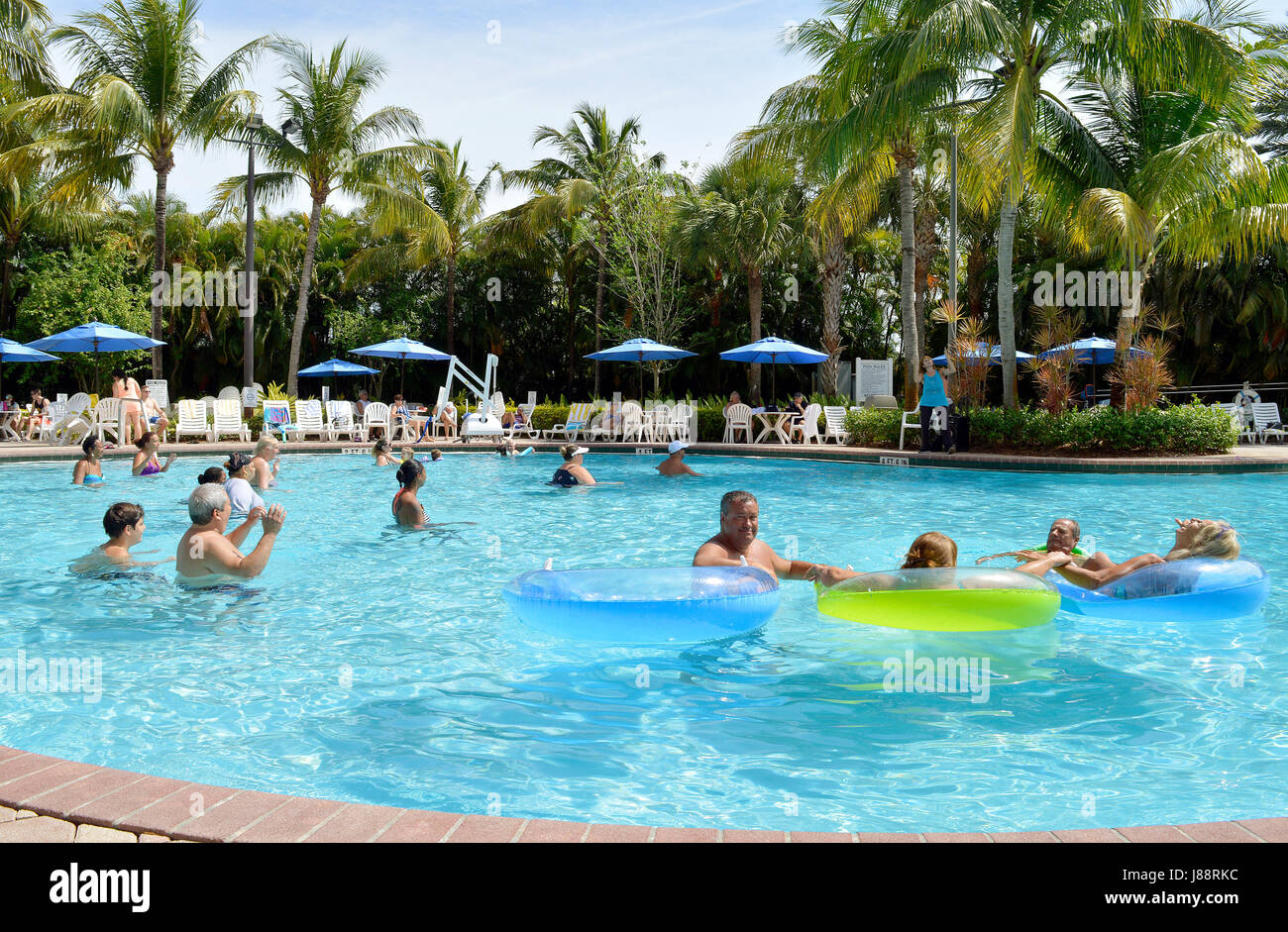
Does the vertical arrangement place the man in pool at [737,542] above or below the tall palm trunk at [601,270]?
below

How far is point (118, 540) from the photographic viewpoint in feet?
23.6

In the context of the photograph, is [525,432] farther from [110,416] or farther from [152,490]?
[152,490]

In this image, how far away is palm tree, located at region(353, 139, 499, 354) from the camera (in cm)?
2822

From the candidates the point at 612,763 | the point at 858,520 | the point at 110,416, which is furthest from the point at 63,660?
the point at 110,416

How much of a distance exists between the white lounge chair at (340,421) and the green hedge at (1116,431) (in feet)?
44.5

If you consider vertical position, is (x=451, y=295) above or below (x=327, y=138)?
below

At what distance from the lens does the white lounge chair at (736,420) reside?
21.6m

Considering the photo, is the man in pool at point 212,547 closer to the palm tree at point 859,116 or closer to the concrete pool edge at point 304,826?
the concrete pool edge at point 304,826

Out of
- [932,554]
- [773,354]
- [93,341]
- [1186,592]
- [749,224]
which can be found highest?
[749,224]

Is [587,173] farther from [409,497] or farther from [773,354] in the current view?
[409,497]

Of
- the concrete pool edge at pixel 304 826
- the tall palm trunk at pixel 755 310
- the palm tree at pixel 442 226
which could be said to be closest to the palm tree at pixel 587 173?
the palm tree at pixel 442 226

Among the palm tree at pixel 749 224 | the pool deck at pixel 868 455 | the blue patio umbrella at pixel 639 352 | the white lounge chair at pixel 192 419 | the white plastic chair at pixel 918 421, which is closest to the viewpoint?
the pool deck at pixel 868 455

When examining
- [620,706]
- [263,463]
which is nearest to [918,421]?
[263,463]

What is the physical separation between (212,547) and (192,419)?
14916 mm
